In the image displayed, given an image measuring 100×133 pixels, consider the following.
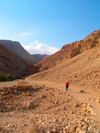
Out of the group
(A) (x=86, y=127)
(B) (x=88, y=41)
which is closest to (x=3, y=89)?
(A) (x=86, y=127)

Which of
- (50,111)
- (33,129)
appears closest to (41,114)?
(50,111)

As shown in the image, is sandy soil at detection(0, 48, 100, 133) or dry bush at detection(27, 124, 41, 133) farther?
sandy soil at detection(0, 48, 100, 133)

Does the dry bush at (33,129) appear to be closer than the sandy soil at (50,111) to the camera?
Yes

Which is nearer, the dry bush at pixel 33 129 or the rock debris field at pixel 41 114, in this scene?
the dry bush at pixel 33 129

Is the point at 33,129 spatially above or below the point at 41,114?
above

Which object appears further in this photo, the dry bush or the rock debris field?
Answer: the rock debris field

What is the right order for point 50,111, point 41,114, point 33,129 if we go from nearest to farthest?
point 33,129
point 41,114
point 50,111

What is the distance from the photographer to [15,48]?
63656 millimetres

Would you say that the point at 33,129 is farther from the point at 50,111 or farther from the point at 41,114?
the point at 50,111

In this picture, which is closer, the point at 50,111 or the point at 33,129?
the point at 33,129

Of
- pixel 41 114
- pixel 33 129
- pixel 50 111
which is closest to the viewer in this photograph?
pixel 33 129

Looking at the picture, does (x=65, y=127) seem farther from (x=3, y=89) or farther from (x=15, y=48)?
(x=15, y=48)

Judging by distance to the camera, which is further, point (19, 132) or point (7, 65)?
point (7, 65)

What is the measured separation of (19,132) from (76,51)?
20.3 m
